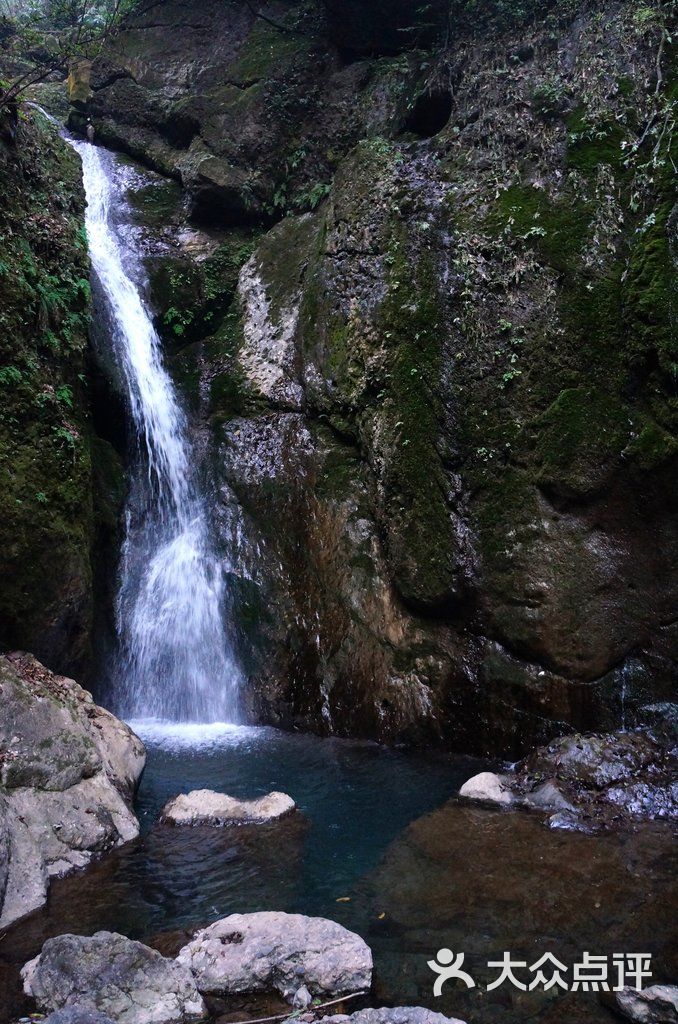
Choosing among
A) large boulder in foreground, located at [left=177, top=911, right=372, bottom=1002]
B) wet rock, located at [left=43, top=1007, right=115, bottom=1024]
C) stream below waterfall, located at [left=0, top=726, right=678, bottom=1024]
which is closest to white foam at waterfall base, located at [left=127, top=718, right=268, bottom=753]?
stream below waterfall, located at [left=0, top=726, right=678, bottom=1024]

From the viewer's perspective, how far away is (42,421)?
23.0ft

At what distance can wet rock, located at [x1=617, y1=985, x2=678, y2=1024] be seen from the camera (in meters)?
3.04

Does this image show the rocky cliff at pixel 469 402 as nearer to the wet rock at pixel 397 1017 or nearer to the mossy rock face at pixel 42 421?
the mossy rock face at pixel 42 421

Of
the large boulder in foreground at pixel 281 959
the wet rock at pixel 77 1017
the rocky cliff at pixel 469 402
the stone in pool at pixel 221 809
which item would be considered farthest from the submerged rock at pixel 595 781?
the wet rock at pixel 77 1017

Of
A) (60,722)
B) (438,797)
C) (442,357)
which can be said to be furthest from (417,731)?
(442,357)

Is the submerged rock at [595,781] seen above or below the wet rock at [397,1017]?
above

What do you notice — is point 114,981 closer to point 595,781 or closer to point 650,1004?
point 650,1004

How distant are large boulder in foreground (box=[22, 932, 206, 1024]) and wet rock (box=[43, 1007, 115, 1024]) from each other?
0.55 feet

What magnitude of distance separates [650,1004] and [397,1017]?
121cm

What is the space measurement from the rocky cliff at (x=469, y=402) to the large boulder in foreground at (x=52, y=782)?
2.71 meters

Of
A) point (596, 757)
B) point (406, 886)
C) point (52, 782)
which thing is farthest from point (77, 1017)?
point (596, 757)

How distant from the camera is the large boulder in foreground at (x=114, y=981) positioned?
10.3ft

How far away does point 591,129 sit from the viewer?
7449 millimetres

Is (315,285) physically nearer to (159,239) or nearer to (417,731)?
(159,239)
